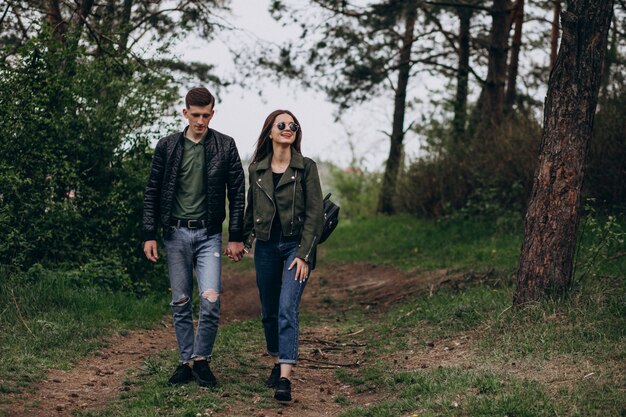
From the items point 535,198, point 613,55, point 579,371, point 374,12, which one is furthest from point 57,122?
point 613,55

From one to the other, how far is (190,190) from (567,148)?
412cm

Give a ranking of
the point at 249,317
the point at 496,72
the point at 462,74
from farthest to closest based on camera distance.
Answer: the point at 462,74 → the point at 496,72 → the point at 249,317

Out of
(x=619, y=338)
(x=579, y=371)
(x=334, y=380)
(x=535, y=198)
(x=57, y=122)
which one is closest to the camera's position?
(x=579, y=371)

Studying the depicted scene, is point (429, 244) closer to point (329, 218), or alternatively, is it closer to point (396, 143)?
point (396, 143)

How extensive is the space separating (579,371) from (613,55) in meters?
9.87

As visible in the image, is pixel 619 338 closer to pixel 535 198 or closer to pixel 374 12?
pixel 535 198

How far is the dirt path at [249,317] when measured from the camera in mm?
6297

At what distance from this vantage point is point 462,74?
20.7m

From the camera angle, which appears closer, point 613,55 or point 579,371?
point 579,371

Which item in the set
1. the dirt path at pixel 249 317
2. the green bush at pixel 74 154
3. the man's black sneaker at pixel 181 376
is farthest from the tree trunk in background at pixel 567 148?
the green bush at pixel 74 154

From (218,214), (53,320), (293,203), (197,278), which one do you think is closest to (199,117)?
(218,214)

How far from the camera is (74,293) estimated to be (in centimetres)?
948

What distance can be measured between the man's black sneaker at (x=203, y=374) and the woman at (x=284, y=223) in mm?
583

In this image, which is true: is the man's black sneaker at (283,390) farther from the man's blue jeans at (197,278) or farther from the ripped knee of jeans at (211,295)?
the ripped knee of jeans at (211,295)
